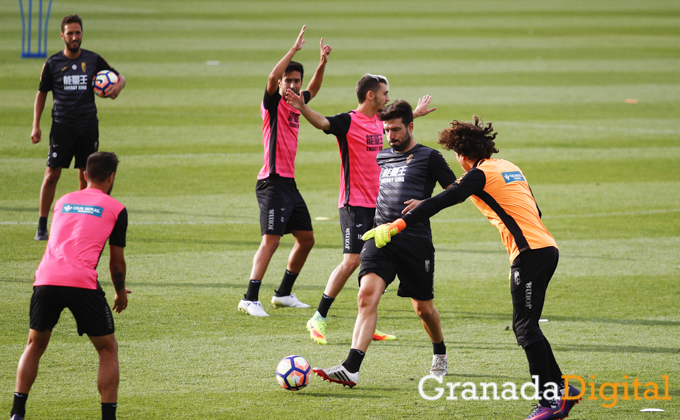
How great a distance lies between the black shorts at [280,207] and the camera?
798 cm

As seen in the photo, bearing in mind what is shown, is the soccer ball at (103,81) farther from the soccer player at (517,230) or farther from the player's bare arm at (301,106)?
A: the soccer player at (517,230)

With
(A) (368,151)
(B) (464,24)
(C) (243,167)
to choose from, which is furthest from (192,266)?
(B) (464,24)

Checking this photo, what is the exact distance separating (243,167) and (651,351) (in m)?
9.82

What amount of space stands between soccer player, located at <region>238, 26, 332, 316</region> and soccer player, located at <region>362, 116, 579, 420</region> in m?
2.50

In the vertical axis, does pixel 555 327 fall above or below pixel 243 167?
below

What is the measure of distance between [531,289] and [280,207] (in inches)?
131

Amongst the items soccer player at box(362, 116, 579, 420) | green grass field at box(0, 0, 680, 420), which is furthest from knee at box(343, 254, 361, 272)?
soccer player at box(362, 116, 579, 420)

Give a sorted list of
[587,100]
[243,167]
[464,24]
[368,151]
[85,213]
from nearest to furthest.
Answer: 1. [85,213]
2. [368,151]
3. [243,167]
4. [587,100]
5. [464,24]

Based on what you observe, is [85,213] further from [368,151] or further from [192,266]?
[192,266]

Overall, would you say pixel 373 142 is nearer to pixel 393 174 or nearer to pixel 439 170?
pixel 393 174

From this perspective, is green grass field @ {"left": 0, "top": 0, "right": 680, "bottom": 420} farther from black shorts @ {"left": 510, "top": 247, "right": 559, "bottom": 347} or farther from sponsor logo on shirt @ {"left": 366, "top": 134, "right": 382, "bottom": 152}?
sponsor logo on shirt @ {"left": 366, "top": 134, "right": 382, "bottom": 152}

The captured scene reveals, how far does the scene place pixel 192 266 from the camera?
9.35m

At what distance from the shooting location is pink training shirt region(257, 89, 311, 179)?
805cm

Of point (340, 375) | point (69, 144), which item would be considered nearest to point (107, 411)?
point (340, 375)
